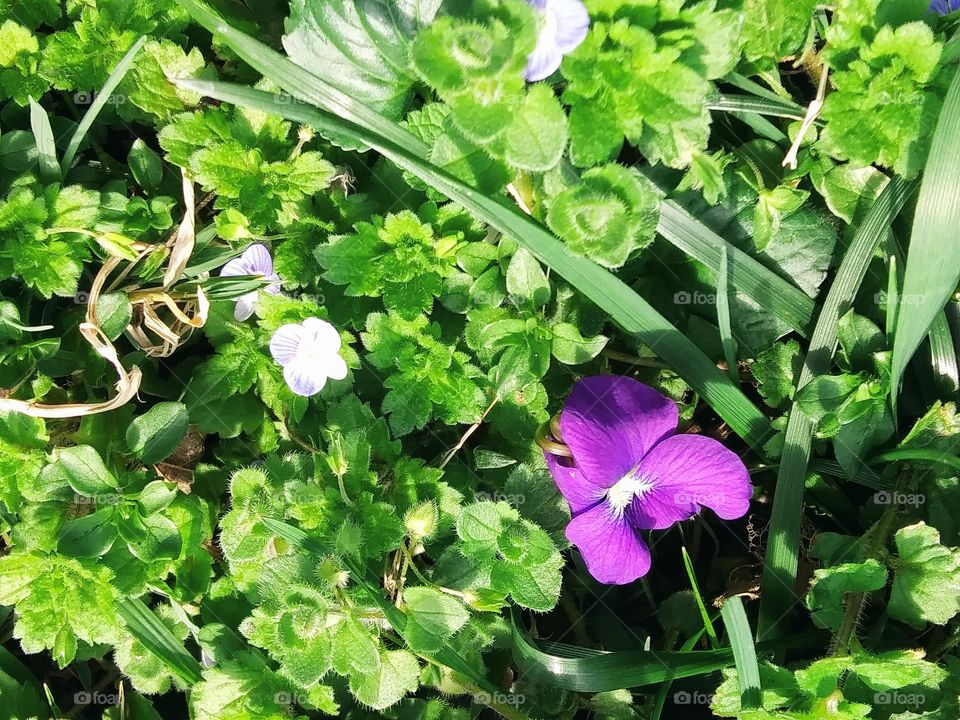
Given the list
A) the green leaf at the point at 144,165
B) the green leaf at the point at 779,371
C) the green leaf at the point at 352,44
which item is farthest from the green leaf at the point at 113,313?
the green leaf at the point at 779,371

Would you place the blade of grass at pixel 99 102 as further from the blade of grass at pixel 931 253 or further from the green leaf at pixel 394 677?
the blade of grass at pixel 931 253

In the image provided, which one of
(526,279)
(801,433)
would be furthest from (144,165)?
(801,433)

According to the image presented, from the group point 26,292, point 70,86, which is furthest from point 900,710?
point 70,86

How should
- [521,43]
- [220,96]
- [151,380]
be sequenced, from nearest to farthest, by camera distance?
[521,43] < [220,96] < [151,380]

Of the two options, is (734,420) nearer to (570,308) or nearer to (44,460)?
(570,308)

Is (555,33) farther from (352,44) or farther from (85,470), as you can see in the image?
(85,470)

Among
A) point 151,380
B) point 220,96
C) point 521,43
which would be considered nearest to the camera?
point 521,43

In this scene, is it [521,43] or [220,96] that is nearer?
[521,43]

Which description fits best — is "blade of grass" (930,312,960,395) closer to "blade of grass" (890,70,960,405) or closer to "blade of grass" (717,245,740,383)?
"blade of grass" (890,70,960,405)
